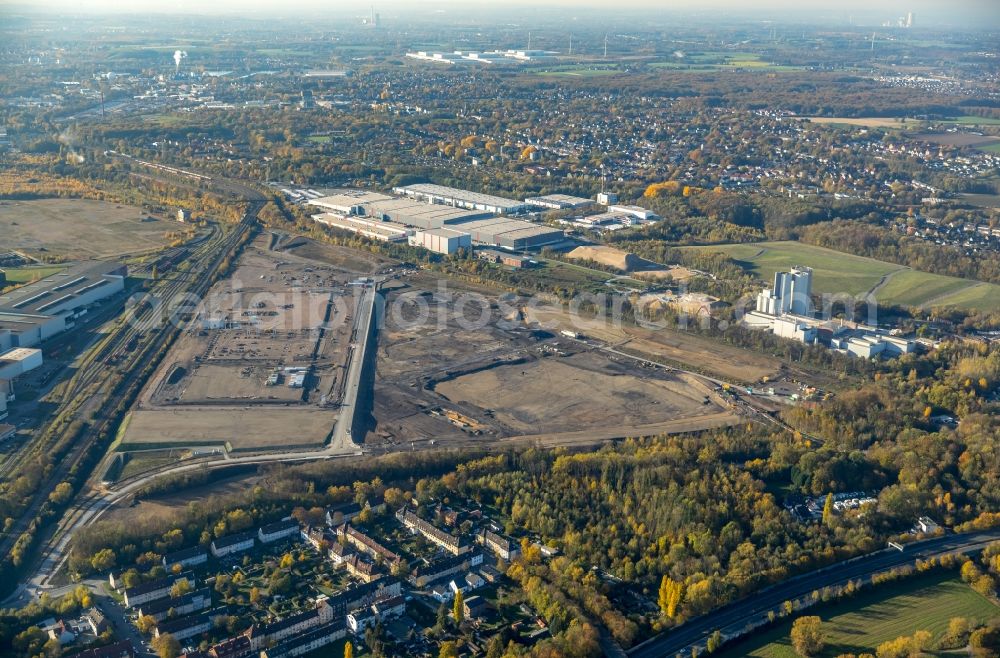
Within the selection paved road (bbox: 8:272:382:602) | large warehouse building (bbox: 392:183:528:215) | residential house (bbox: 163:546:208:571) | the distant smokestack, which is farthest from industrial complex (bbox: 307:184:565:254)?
the distant smokestack

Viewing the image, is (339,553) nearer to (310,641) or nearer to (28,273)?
(310,641)

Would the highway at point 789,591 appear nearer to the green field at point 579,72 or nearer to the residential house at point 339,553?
the residential house at point 339,553

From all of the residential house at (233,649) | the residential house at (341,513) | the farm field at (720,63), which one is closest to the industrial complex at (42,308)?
the residential house at (341,513)

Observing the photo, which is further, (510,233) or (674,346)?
(510,233)

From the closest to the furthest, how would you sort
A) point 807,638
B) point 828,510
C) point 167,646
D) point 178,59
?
1. point 167,646
2. point 807,638
3. point 828,510
4. point 178,59

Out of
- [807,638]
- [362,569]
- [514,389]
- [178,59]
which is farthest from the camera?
[178,59]

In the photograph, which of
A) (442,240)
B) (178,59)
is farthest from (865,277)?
(178,59)
